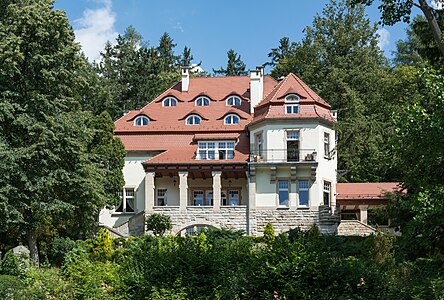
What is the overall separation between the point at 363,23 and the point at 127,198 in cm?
2321

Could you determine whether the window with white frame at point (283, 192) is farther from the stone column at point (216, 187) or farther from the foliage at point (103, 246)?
the foliage at point (103, 246)

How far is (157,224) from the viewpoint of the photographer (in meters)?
36.1

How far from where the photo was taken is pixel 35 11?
2619 cm

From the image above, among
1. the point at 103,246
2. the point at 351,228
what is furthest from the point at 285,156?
the point at 103,246

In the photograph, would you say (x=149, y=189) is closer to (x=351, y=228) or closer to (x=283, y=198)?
(x=283, y=198)

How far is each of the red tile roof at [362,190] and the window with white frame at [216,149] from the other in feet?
21.3

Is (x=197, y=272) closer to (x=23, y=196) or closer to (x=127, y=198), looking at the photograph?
(x=23, y=196)

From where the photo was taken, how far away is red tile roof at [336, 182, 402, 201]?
38.6 metres

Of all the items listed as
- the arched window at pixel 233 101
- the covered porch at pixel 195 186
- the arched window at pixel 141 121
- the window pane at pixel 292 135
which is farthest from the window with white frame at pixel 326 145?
the arched window at pixel 141 121

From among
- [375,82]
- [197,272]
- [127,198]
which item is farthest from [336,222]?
[197,272]

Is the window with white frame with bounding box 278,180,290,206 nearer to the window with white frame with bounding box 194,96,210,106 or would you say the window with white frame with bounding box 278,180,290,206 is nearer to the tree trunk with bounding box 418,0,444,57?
the window with white frame with bounding box 194,96,210,106

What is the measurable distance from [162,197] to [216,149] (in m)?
4.12

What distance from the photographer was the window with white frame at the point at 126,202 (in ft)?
131

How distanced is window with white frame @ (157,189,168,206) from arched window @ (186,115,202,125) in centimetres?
443
